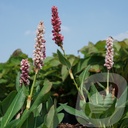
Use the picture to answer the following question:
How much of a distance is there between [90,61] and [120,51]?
223mm

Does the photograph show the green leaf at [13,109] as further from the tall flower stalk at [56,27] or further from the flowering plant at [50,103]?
the tall flower stalk at [56,27]

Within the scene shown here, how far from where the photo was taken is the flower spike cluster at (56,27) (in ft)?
4.89

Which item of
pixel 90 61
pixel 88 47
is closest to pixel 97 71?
pixel 90 61

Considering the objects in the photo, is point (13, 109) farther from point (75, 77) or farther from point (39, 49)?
point (75, 77)

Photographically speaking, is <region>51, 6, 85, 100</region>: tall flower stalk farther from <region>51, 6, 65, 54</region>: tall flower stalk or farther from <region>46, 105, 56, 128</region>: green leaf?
<region>46, 105, 56, 128</region>: green leaf

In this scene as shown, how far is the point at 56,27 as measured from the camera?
1506 millimetres

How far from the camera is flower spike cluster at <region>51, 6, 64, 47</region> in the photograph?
1.49m

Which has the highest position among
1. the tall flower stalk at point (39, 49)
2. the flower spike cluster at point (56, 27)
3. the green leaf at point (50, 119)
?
the flower spike cluster at point (56, 27)

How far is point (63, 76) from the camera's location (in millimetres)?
2609

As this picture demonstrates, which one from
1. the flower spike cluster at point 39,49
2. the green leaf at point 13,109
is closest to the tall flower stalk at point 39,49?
the flower spike cluster at point 39,49

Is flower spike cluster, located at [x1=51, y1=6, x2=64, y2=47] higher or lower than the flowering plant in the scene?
higher

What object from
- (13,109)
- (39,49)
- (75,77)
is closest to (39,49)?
(39,49)

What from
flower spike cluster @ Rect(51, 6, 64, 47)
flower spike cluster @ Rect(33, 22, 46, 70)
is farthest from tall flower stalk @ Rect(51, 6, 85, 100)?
flower spike cluster @ Rect(33, 22, 46, 70)

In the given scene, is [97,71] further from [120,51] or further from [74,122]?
[74,122]
